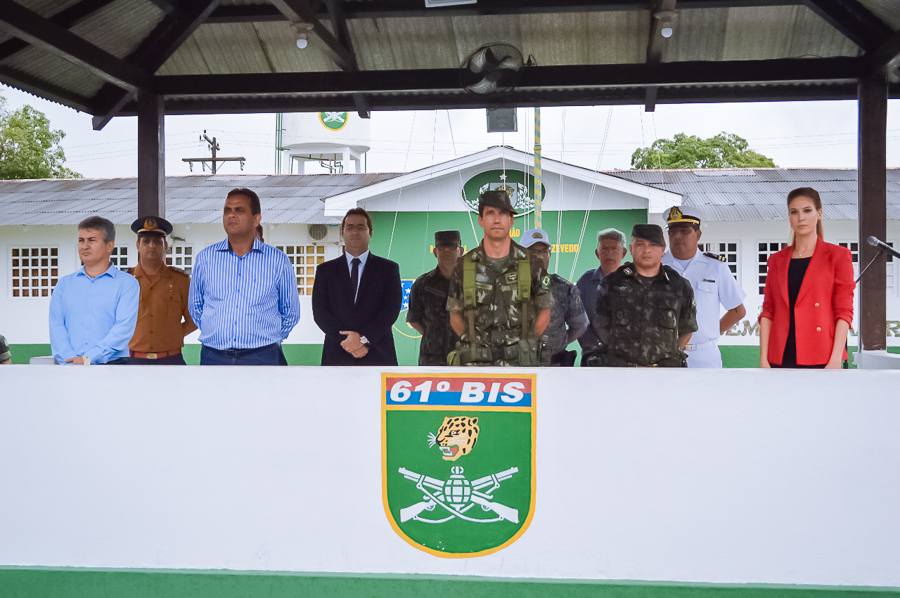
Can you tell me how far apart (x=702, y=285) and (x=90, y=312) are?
3183mm

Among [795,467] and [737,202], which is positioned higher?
[737,202]

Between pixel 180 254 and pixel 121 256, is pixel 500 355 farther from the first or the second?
pixel 121 256

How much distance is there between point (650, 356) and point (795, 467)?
1019 millimetres

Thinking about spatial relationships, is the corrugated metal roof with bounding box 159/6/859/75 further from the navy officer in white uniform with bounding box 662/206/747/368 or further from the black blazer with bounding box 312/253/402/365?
the black blazer with bounding box 312/253/402/365

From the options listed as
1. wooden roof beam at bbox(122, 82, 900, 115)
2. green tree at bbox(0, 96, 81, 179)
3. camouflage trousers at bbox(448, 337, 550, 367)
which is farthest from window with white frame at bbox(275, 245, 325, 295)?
green tree at bbox(0, 96, 81, 179)

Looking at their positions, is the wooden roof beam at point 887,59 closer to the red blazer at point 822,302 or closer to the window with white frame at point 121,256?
the red blazer at point 822,302

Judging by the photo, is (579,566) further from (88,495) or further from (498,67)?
(498,67)

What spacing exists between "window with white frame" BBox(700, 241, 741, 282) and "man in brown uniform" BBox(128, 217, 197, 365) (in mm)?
9448

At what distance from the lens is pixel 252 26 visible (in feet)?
17.1

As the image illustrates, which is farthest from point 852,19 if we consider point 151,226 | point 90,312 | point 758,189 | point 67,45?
point 758,189

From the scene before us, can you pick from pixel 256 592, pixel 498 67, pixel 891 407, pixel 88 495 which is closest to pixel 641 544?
pixel 891 407

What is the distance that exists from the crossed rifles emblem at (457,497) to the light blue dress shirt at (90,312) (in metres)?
1.64

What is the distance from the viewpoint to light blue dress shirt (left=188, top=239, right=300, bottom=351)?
133 inches

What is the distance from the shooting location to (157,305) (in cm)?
401
